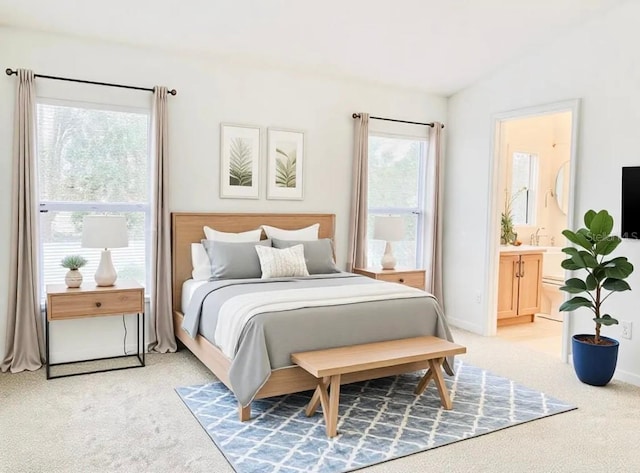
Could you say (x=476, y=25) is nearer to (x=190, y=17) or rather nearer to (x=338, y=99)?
(x=338, y=99)

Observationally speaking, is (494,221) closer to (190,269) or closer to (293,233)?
(293,233)

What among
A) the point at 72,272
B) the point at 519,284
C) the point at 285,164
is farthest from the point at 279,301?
the point at 519,284

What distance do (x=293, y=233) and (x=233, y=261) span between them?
2.73 ft

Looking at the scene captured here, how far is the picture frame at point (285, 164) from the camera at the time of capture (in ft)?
16.9

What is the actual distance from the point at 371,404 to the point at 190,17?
3.16 metres

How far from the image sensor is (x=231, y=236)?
482 centimetres

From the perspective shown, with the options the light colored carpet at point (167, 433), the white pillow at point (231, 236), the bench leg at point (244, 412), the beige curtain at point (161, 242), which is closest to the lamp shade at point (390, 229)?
→ the white pillow at point (231, 236)

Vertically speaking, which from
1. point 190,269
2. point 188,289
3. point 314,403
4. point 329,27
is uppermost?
point 329,27

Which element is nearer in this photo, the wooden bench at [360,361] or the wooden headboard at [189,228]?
the wooden bench at [360,361]

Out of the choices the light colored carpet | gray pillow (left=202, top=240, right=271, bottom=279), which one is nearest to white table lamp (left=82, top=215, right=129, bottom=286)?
gray pillow (left=202, top=240, right=271, bottom=279)

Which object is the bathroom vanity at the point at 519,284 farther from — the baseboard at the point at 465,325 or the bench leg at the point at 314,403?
the bench leg at the point at 314,403

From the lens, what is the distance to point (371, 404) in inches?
141

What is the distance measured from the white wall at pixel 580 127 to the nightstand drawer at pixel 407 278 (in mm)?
668

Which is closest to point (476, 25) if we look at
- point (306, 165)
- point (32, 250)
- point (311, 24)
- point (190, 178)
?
point (311, 24)
